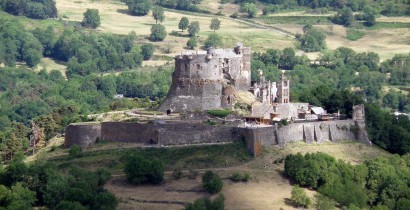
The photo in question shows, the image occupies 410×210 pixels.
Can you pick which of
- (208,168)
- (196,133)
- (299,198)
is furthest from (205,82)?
(299,198)

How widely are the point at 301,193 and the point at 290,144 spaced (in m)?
8.89

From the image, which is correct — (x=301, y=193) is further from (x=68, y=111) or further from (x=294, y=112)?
(x=68, y=111)

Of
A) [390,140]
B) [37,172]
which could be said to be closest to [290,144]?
[390,140]

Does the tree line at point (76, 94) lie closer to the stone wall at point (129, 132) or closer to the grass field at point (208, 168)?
the stone wall at point (129, 132)

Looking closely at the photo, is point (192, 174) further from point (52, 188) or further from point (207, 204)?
point (52, 188)

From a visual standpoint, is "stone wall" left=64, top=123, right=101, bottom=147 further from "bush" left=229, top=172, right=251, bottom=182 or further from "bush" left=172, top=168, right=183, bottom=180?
"bush" left=229, top=172, right=251, bottom=182

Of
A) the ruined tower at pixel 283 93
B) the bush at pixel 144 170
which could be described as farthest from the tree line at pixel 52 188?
the ruined tower at pixel 283 93

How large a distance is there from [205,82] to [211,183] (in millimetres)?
15009

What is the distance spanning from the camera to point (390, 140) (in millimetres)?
140875

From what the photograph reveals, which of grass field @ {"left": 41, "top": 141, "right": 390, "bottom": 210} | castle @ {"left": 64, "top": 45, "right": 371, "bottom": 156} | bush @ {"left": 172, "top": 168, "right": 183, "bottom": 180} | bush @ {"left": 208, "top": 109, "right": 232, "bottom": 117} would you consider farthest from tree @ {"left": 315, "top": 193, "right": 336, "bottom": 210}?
bush @ {"left": 208, "top": 109, "right": 232, "bottom": 117}

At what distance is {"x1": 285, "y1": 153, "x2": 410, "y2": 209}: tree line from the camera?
419 feet

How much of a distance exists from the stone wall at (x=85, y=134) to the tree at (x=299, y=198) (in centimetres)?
1888

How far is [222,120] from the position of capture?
Answer: 133000mm

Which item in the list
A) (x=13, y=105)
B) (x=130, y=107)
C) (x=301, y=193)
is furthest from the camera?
(x=13, y=105)
